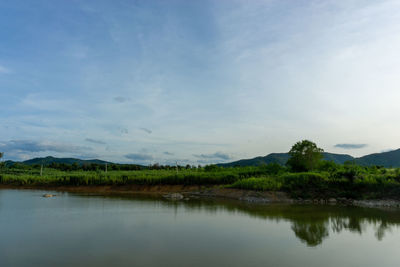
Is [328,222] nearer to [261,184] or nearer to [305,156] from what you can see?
[261,184]

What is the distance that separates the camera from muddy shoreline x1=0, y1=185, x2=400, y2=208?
2431cm

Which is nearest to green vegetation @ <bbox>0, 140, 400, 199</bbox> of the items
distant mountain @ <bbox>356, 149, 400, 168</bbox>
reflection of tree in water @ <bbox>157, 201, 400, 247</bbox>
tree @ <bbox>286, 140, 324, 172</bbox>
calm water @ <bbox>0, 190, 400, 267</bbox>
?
tree @ <bbox>286, 140, 324, 172</bbox>

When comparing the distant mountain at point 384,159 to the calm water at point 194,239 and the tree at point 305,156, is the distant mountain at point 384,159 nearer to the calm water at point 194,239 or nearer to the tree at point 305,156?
the tree at point 305,156

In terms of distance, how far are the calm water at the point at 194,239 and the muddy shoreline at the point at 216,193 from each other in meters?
6.84

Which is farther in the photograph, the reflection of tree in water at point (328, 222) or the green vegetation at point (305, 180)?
the green vegetation at point (305, 180)

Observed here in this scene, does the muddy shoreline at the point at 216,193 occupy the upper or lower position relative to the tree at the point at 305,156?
lower

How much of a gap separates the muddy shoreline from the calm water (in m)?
6.84

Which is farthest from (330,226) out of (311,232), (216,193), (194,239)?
(216,193)

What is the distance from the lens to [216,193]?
97.9 ft

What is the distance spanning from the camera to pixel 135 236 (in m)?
11.7

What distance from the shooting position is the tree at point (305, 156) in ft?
108

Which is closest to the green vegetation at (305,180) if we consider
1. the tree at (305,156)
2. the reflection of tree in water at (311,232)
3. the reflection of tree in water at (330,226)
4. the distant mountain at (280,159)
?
the tree at (305,156)

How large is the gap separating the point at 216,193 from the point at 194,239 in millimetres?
18606

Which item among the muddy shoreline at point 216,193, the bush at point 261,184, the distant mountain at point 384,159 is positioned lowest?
the muddy shoreline at point 216,193
